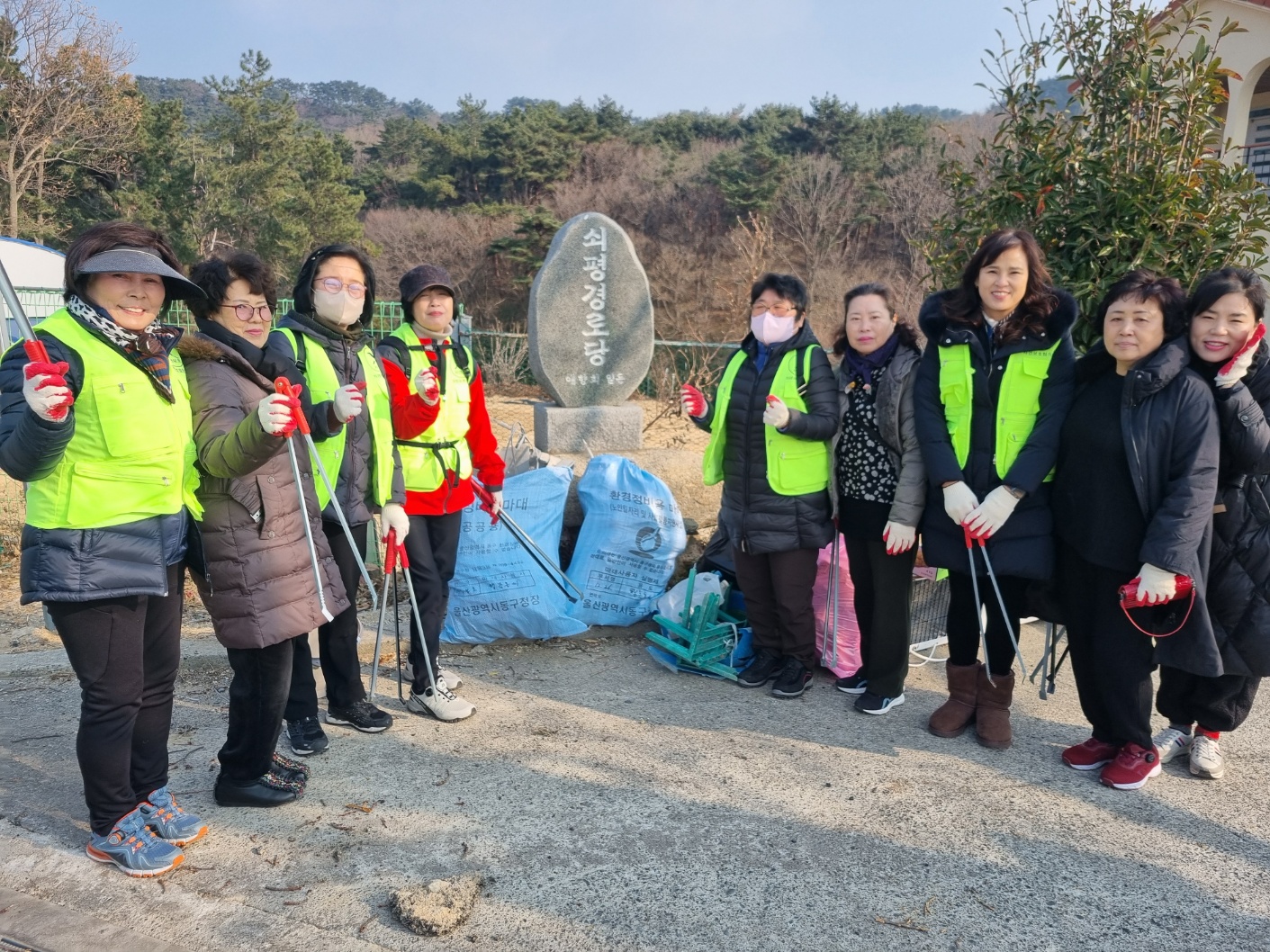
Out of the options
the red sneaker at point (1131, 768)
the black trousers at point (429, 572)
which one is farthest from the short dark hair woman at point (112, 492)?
the red sneaker at point (1131, 768)

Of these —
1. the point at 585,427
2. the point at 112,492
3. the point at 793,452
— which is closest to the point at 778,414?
the point at 793,452

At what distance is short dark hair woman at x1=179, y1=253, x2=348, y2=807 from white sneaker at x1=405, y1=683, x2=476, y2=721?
2.06 ft

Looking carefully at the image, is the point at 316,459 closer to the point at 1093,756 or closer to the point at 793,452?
the point at 793,452

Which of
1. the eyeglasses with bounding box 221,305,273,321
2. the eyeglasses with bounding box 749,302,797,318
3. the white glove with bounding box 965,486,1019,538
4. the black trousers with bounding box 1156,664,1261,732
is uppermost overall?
the eyeglasses with bounding box 749,302,797,318

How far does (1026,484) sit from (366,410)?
2.20m

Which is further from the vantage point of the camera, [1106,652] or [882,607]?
[882,607]

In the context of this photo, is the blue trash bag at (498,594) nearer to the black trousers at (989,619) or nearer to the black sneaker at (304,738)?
the black sneaker at (304,738)

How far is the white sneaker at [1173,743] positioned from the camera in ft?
10.3

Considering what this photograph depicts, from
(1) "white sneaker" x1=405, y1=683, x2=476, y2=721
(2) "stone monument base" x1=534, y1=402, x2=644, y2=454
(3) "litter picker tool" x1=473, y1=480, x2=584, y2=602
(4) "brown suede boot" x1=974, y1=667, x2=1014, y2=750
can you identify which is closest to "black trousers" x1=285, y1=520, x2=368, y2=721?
(1) "white sneaker" x1=405, y1=683, x2=476, y2=721

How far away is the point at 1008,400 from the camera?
306 centimetres

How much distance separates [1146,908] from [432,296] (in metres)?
2.86

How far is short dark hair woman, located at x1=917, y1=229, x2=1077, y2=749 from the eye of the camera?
119 inches

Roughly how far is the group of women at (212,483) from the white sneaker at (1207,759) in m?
2.64

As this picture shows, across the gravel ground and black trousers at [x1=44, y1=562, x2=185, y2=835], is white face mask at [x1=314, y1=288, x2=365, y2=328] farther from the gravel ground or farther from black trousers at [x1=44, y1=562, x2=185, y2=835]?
the gravel ground
